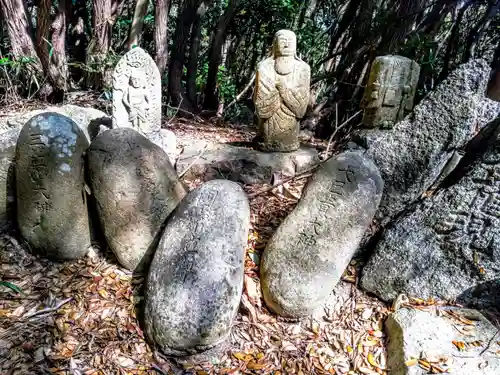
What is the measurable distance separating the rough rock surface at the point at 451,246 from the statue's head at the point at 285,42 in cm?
199

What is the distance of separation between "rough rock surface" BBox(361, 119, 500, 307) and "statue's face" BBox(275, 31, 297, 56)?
78.4 inches

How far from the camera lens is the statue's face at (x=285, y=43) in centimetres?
357

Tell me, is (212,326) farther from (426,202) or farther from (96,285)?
(426,202)

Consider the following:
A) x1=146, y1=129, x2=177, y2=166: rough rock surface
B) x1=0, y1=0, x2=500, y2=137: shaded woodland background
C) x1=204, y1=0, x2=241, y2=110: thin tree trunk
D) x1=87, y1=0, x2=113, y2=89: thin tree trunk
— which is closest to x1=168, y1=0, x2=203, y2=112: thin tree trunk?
x1=0, y1=0, x2=500, y2=137: shaded woodland background

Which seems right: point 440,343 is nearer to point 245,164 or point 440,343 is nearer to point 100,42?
point 245,164

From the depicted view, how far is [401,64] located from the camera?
10.9 ft

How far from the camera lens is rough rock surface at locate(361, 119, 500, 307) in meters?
2.14

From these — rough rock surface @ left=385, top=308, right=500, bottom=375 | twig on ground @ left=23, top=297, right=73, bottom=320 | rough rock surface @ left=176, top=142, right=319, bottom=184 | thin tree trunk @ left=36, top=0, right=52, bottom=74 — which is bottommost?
twig on ground @ left=23, top=297, right=73, bottom=320

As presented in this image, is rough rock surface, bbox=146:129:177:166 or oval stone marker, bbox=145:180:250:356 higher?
rough rock surface, bbox=146:129:177:166

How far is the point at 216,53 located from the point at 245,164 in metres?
4.34

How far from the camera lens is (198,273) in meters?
2.05

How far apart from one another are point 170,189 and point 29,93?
4215 mm

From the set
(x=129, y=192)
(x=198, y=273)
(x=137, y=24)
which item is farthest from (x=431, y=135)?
(x=137, y=24)

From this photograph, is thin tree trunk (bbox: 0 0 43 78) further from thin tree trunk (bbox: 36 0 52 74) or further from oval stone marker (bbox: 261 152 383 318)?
oval stone marker (bbox: 261 152 383 318)
